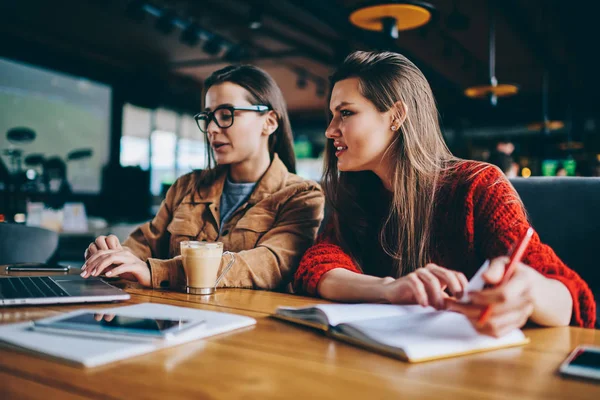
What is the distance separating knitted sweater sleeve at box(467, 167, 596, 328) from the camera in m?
1.03

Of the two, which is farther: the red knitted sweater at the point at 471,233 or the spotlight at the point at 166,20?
the spotlight at the point at 166,20

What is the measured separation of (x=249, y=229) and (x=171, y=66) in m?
7.91

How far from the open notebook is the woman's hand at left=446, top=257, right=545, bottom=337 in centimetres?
3

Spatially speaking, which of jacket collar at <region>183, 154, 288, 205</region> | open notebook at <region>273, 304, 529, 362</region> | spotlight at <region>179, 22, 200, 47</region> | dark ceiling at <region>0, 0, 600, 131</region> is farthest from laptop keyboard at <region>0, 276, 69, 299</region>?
spotlight at <region>179, 22, 200, 47</region>

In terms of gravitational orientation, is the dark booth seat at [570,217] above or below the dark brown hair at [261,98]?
below

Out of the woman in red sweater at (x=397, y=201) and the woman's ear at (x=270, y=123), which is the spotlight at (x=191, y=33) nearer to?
the woman's ear at (x=270, y=123)

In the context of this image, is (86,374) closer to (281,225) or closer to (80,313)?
(80,313)

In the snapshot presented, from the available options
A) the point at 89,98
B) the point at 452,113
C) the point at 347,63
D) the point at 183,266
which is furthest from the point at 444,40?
the point at 183,266

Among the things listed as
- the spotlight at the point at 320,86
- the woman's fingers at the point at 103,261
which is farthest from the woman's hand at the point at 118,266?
the spotlight at the point at 320,86

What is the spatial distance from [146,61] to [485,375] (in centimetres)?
866

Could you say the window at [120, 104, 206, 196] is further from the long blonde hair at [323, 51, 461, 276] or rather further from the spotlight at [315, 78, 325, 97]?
the long blonde hair at [323, 51, 461, 276]

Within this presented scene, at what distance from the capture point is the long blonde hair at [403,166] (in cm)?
144

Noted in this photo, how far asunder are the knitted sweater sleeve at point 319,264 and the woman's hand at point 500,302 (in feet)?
1.68

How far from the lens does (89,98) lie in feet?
25.1
